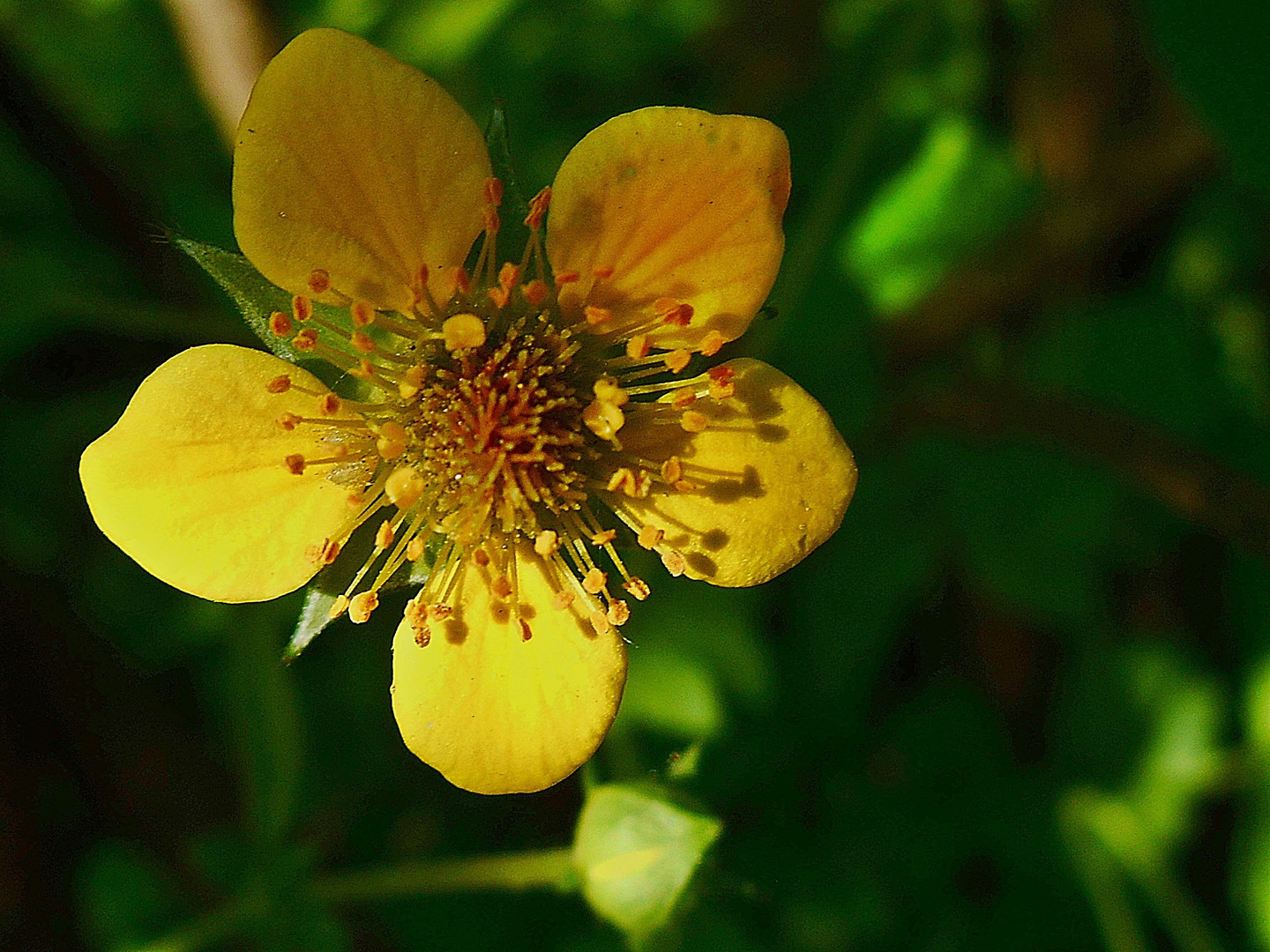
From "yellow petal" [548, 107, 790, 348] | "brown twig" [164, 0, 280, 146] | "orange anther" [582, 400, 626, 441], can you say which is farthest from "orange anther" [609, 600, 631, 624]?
"brown twig" [164, 0, 280, 146]

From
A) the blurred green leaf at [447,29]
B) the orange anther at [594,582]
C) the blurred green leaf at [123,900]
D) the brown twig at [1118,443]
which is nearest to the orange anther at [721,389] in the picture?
the orange anther at [594,582]

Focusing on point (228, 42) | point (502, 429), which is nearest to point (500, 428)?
point (502, 429)

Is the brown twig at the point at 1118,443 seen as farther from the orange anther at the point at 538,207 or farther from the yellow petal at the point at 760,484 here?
the orange anther at the point at 538,207

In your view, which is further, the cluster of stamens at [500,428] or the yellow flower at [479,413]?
the cluster of stamens at [500,428]

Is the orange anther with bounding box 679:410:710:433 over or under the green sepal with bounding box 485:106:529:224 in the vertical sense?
under

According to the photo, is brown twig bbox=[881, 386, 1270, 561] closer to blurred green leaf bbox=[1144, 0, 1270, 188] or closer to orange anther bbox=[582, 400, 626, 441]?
blurred green leaf bbox=[1144, 0, 1270, 188]

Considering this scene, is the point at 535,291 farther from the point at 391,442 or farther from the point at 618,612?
the point at 618,612
